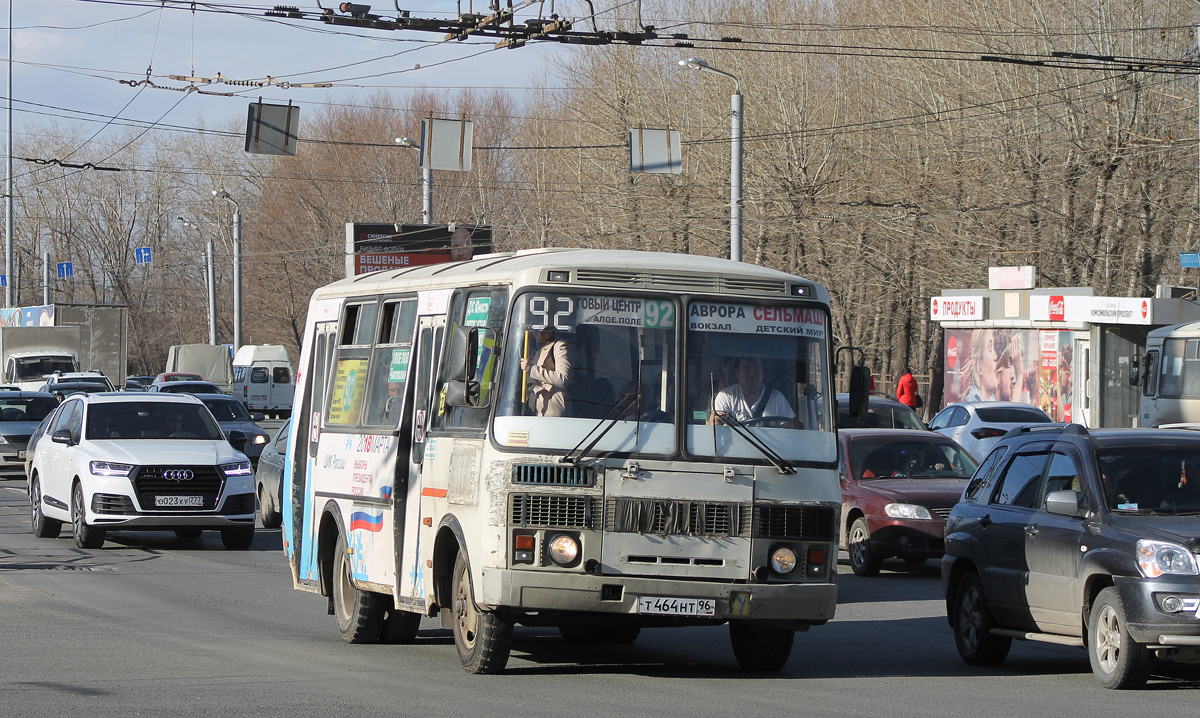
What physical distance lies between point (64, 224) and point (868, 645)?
8298cm

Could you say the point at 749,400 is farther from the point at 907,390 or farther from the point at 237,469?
the point at 907,390

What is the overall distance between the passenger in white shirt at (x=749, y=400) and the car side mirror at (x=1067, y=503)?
172 centimetres

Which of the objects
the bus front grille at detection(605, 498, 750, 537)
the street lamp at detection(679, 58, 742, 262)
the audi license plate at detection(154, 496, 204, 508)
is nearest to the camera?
the bus front grille at detection(605, 498, 750, 537)

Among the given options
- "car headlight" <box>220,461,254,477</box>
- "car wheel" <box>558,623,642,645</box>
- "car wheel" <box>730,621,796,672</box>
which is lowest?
"car wheel" <box>558,623,642,645</box>

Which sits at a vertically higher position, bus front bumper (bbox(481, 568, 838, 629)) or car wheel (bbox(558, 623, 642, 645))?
bus front bumper (bbox(481, 568, 838, 629))

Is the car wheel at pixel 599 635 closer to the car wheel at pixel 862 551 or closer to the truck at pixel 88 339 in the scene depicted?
the car wheel at pixel 862 551

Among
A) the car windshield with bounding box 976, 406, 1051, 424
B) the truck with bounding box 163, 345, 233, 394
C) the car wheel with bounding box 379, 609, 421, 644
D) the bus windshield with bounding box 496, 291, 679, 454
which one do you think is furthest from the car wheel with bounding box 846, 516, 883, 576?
the truck with bounding box 163, 345, 233, 394

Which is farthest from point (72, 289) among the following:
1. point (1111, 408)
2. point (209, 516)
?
point (209, 516)

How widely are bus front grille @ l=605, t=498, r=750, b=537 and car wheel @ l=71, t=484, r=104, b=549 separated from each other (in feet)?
34.0

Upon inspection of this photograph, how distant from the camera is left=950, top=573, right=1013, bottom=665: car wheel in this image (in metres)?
10.2

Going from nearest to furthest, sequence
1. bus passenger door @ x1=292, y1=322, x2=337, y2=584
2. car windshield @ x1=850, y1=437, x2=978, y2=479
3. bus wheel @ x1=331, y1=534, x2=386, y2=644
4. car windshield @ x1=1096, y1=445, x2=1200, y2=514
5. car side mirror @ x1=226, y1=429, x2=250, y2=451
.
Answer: car windshield @ x1=1096, y1=445, x2=1200, y2=514
bus wheel @ x1=331, y1=534, x2=386, y2=644
bus passenger door @ x1=292, y1=322, x2=337, y2=584
car windshield @ x1=850, y1=437, x2=978, y2=479
car side mirror @ x1=226, y1=429, x2=250, y2=451

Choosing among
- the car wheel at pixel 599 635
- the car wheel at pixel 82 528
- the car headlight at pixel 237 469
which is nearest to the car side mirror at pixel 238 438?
the car wheel at pixel 82 528

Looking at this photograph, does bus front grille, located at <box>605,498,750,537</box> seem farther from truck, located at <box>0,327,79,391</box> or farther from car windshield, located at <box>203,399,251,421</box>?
truck, located at <box>0,327,79,391</box>

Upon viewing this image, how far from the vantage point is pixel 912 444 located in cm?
1722
